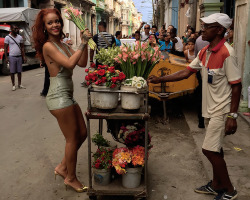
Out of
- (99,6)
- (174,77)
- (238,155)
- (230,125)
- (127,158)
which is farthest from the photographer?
(99,6)

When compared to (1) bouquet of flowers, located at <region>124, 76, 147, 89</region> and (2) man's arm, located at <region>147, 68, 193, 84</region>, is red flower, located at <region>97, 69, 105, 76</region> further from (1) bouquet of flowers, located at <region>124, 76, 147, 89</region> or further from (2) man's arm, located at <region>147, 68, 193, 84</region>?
(2) man's arm, located at <region>147, 68, 193, 84</region>

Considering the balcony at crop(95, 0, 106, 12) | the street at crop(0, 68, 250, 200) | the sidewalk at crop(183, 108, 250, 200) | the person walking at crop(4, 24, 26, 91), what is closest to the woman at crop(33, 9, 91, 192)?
the street at crop(0, 68, 250, 200)

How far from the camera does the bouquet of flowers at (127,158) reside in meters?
3.33

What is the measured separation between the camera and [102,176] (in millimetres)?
3422

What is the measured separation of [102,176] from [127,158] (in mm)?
350

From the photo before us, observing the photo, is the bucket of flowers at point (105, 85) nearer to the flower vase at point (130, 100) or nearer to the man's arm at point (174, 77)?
the flower vase at point (130, 100)

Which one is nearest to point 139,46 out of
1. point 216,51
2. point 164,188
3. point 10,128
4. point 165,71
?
point 216,51

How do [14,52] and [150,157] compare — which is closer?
[150,157]

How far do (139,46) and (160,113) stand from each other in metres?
4.07

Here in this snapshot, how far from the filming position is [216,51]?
3.10 metres

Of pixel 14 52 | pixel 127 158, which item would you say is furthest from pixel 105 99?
pixel 14 52

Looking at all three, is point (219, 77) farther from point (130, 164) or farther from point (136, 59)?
point (130, 164)

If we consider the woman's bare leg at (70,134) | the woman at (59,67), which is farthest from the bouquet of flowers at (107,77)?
the woman's bare leg at (70,134)

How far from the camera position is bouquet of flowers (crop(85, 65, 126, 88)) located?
10.3ft
